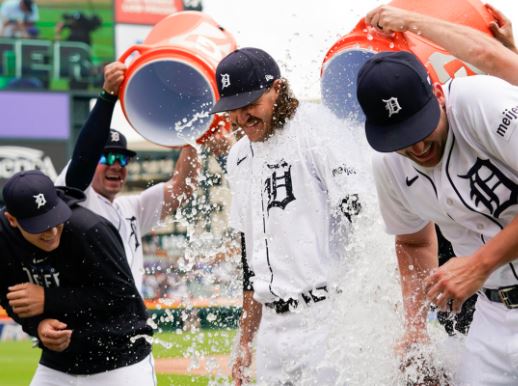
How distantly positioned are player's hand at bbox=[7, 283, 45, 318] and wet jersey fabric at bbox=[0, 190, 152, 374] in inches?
1.6

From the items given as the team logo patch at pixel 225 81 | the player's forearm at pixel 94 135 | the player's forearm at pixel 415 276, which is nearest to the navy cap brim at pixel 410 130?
the player's forearm at pixel 415 276

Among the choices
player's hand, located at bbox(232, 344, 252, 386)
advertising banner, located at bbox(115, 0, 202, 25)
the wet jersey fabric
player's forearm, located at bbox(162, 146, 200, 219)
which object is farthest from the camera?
advertising banner, located at bbox(115, 0, 202, 25)

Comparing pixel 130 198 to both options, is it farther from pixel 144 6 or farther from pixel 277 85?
pixel 144 6

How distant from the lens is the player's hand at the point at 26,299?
423 centimetres

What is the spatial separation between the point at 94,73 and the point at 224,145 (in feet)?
75.0

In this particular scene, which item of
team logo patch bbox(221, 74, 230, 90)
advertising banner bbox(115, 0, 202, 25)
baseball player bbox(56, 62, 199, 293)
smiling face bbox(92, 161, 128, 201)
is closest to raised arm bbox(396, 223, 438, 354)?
team logo patch bbox(221, 74, 230, 90)

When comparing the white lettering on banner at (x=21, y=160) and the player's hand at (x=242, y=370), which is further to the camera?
the white lettering on banner at (x=21, y=160)

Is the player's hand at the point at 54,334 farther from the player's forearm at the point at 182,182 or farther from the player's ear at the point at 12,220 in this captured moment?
the player's forearm at the point at 182,182

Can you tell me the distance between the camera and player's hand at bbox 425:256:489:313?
2.66 m

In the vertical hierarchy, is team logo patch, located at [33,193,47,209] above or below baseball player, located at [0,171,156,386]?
above

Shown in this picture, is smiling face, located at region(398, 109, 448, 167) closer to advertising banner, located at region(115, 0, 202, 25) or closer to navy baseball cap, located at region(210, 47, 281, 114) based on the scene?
navy baseball cap, located at region(210, 47, 281, 114)

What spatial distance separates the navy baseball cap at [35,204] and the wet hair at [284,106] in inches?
47.4

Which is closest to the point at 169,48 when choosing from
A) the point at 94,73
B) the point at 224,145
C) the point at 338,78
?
the point at 224,145

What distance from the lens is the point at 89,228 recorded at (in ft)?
14.3
